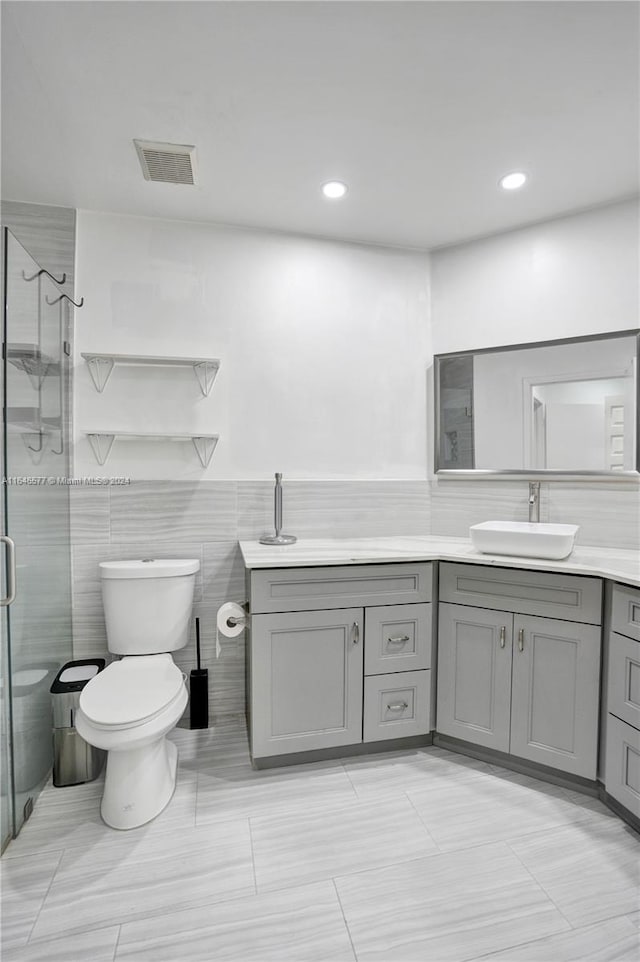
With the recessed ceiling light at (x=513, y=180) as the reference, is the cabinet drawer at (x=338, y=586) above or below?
below

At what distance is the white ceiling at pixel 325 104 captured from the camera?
55.0 inches

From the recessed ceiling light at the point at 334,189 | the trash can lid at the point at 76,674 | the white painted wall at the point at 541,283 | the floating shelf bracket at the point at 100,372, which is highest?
the recessed ceiling light at the point at 334,189

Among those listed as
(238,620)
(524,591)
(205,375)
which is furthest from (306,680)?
(205,375)

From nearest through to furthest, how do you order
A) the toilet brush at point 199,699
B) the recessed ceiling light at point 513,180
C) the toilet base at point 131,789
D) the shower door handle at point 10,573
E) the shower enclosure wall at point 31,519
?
the shower door handle at point 10,573
the shower enclosure wall at point 31,519
the toilet base at point 131,789
the recessed ceiling light at point 513,180
the toilet brush at point 199,699

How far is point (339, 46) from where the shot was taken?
147 centimetres

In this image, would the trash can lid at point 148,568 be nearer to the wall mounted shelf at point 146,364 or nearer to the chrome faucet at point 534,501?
the wall mounted shelf at point 146,364

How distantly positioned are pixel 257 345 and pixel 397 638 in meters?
1.61

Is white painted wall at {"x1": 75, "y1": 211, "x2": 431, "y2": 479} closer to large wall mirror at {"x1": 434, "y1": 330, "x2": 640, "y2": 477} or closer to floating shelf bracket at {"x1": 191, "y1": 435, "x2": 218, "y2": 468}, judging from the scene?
floating shelf bracket at {"x1": 191, "y1": 435, "x2": 218, "y2": 468}

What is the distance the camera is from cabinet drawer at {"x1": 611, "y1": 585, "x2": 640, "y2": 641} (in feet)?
5.59

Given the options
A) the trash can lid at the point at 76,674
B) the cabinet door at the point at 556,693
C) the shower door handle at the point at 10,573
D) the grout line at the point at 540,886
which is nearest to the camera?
the grout line at the point at 540,886

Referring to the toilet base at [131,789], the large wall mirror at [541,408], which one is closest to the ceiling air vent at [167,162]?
the large wall mirror at [541,408]

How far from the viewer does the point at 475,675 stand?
6.92 ft

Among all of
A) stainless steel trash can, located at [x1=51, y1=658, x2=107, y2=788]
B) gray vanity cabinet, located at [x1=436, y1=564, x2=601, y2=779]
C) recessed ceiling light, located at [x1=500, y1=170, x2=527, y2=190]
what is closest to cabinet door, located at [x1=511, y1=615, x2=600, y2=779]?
gray vanity cabinet, located at [x1=436, y1=564, x2=601, y2=779]

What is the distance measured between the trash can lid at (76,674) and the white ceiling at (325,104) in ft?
6.94
